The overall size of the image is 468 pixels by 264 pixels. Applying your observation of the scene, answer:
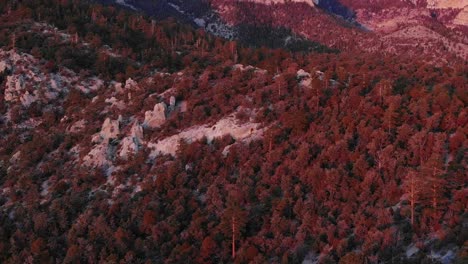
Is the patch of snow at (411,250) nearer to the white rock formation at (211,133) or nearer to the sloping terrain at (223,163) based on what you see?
the sloping terrain at (223,163)

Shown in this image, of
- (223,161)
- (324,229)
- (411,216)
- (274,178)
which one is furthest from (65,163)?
(411,216)

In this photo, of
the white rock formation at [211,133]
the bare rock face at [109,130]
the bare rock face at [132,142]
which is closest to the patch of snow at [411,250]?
the white rock formation at [211,133]

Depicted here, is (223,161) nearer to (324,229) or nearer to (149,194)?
(149,194)

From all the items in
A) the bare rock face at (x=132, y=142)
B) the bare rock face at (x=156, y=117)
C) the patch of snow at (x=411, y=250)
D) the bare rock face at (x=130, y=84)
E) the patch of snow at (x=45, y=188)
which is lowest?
the patch of snow at (x=45, y=188)

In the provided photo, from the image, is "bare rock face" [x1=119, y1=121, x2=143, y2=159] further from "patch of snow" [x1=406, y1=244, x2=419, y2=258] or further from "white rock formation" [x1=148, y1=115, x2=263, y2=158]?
"patch of snow" [x1=406, y1=244, x2=419, y2=258]

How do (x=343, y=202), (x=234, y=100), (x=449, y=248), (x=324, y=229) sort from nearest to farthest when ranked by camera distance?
1. (x=449, y=248)
2. (x=324, y=229)
3. (x=343, y=202)
4. (x=234, y=100)

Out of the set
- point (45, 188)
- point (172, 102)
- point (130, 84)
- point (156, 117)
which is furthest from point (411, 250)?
point (130, 84)
